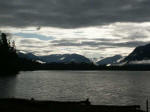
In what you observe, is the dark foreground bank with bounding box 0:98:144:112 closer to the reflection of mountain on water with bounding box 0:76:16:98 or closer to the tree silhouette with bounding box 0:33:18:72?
the reflection of mountain on water with bounding box 0:76:16:98

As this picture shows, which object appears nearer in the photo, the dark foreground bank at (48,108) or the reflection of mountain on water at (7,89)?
the dark foreground bank at (48,108)

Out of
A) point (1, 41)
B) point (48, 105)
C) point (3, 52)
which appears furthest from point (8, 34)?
point (48, 105)

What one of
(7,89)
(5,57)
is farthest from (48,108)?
(5,57)

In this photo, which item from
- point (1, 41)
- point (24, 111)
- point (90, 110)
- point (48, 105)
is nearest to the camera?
point (24, 111)

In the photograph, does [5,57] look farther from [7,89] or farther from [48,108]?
[48,108]

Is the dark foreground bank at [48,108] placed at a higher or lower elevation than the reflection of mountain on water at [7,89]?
higher

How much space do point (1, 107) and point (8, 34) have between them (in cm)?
16570

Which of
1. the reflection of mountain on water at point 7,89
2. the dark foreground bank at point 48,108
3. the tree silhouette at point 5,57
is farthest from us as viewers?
the tree silhouette at point 5,57

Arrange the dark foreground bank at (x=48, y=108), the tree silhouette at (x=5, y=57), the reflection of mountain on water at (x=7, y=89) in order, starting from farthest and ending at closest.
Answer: the tree silhouette at (x=5, y=57), the reflection of mountain on water at (x=7, y=89), the dark foreground bank at (x=48, y=108)

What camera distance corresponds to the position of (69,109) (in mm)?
41375

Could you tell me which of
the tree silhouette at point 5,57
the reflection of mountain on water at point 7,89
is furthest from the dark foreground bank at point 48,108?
the tree silhouette at point 5,57

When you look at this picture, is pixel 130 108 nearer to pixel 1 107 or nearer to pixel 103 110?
pixel 103 110

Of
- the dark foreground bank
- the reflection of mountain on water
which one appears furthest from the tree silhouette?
the dark foreground bank

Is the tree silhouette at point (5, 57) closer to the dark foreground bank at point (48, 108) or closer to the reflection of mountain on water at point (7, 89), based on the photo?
the reflection of mountain on water at point (7, 89)
